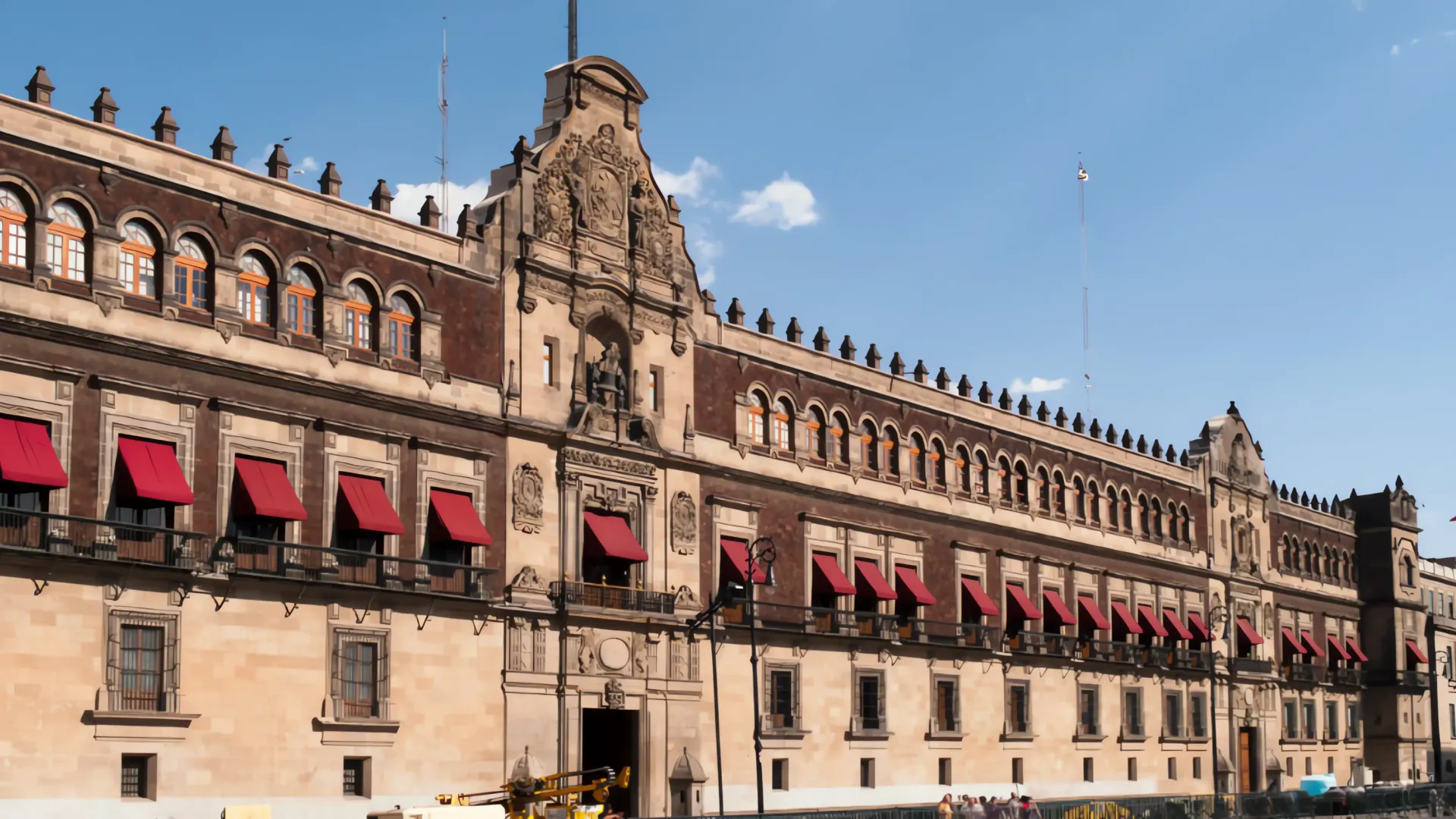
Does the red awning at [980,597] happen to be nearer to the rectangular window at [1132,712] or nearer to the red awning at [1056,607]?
the red awning at [1056,607]

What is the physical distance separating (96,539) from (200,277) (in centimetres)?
701

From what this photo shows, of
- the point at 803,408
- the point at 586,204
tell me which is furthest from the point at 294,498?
the point at 803,408

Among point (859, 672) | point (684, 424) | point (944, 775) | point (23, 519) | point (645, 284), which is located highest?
point (645, 284)

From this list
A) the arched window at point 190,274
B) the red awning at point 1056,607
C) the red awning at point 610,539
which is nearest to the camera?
the arched window at point 190,274

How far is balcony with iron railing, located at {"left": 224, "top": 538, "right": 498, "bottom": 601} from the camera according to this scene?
39.3m

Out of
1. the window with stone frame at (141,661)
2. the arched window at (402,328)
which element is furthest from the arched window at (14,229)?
the arched window at (402,328)

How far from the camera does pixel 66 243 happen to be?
3731cm

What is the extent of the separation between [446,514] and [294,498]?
4.96 meters

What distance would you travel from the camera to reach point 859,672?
5722 centimetres

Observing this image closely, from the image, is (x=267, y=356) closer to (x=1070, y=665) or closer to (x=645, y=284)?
(x=645, y=284)

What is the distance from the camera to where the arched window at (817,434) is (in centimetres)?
5825

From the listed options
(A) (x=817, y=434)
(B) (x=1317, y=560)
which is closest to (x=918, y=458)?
(A) (x=817, y=434)

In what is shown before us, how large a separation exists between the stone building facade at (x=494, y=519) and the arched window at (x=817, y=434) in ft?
0.62

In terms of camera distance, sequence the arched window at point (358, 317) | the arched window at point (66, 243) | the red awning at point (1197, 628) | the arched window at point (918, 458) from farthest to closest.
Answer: the red awning at point (1197, 628) < the arched window at point (918, 458) < the arched window at point (358, 317) < the arched window at point (66, 243)
